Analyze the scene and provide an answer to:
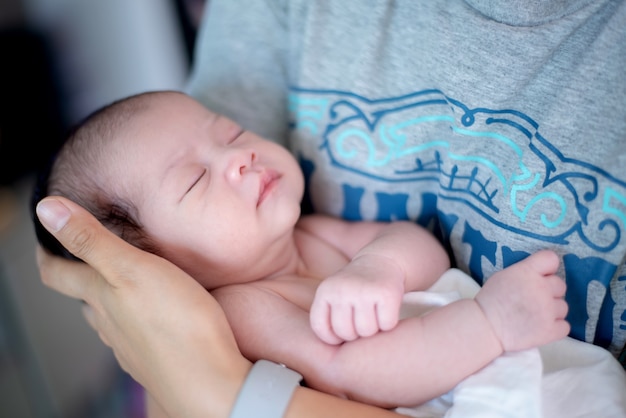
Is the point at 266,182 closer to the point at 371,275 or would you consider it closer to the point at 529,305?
the point at 371,275

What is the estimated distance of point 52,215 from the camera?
0.79m

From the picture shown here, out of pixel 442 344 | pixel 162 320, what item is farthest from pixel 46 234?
pixel 442 344

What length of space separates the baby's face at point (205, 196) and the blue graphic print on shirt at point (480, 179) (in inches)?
4.9

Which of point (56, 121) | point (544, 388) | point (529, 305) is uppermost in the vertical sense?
point (529, 305)

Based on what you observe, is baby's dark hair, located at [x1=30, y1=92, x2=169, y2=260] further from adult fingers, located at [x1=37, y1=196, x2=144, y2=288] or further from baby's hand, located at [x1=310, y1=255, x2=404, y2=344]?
baby's hand, located at [x1=310, y1=255, x2=404, y2=344]

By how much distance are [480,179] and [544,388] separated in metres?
0.29

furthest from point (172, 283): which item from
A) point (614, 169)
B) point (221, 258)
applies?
point (614, 169)

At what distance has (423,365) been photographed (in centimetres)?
78

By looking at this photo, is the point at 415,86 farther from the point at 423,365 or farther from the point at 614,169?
the point at 423,365

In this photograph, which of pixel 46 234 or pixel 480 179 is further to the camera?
pixel 46 234

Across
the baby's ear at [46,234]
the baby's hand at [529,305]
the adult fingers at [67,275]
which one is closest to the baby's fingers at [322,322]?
the baby's hand at [529,305]

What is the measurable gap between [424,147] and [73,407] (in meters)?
1.82

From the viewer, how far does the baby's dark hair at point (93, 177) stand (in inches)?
37.3

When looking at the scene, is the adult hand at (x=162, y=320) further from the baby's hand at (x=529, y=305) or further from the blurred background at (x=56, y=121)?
the blurred background at (x=56, y=121)
